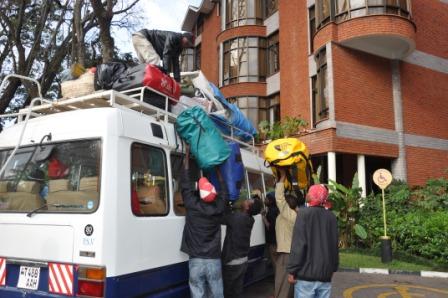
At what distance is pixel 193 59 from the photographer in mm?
32781

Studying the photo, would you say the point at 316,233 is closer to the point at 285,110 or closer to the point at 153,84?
the point at 153,84

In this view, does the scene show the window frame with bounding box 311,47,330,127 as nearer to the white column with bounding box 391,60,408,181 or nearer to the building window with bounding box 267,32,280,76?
the white column with bounding box 391,60,408,181

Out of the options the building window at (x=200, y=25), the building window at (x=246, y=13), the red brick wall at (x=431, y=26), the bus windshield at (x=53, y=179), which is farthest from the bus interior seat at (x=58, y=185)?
the building window at (x=200, y=25)

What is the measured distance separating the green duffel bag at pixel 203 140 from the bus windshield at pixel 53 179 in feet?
3.81

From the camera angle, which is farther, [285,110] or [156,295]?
[285,110]

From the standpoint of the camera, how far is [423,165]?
18141 millimetres

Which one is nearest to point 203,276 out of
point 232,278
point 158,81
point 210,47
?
point 232,278

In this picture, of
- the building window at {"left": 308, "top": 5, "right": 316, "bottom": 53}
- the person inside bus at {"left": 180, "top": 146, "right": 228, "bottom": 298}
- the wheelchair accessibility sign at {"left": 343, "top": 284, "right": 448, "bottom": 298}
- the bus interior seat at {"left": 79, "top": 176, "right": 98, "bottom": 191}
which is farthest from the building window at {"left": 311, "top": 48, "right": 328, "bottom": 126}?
the bus interior seat at {"left": 79, "top": 176, "right": 98, "bottom": 191}

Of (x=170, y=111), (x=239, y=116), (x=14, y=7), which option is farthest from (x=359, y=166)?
(x=14, y=7)

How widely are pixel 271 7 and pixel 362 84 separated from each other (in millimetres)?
9224

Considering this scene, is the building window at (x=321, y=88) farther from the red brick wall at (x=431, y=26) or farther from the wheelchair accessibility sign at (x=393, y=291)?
the wheelchair accessibility sign at (x=393, y=291)

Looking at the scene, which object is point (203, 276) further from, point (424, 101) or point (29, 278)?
point (424, 101)

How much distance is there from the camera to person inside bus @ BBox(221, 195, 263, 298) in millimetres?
5281

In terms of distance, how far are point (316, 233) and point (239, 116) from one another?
3.52 meters
